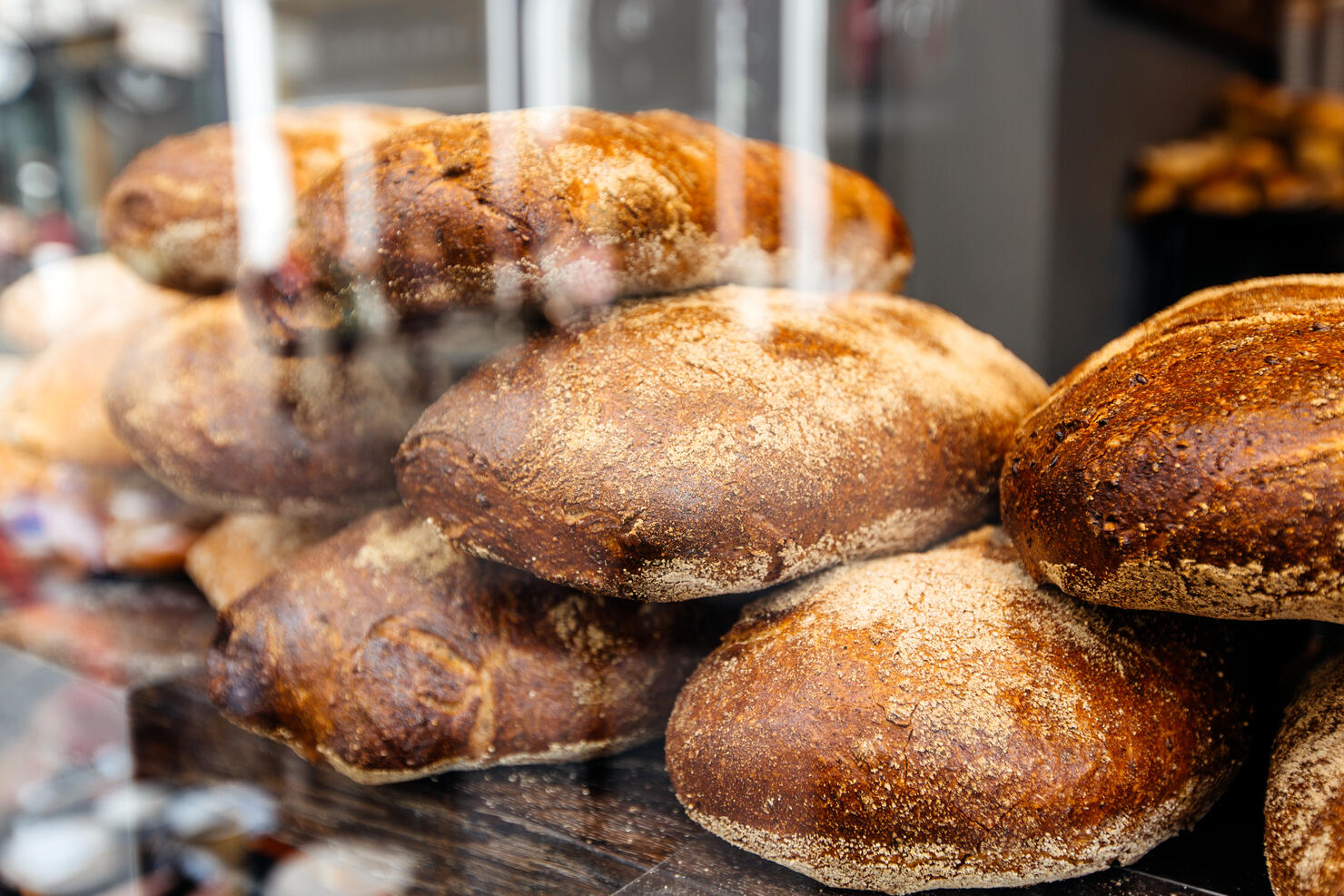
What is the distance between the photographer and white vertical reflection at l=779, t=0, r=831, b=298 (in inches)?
38.2

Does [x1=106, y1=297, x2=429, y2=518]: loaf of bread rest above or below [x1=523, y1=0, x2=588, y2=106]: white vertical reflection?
below

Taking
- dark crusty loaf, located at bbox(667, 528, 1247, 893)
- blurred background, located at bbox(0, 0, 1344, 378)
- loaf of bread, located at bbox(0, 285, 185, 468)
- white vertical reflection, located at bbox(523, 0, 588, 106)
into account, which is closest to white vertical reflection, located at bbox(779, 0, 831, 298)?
blurred background, located at bbox(0, 0, 1344, 378)

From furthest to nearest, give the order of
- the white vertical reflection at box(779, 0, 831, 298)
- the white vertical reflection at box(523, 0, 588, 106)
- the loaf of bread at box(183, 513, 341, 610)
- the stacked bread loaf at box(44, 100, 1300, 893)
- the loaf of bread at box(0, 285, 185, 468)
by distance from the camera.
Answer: the loaf of bread at box(0, 285, 185, 468) < the loaf of bread at box(183, 513, 341, 610) < the white vertical reflection at box(779, 0, 831, 298) < the white vertical reflection at box(523, 0, 588, 106) < the stacked bread loaf at box(44, 100, 1300, 893)

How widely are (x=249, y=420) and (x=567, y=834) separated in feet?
1.93

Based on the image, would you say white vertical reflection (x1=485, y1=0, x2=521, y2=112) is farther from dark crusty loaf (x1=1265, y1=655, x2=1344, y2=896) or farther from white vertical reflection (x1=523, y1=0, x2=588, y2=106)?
dark crusty loaf (x1=1265, y1=655, x2=1344, y2=896)

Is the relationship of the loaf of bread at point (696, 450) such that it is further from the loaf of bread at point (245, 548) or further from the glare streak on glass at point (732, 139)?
the loaf of bread at point (245, 548)

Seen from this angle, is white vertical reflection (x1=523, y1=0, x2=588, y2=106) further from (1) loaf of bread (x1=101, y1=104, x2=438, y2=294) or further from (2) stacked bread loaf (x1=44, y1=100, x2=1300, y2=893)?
(1) loaf of bread (x1=101, y1=104, x2=438, y2=294)

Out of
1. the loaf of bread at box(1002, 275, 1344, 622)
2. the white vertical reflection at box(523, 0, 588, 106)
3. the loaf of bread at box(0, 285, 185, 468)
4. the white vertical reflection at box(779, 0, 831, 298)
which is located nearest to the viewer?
the loaf of bread at box(1002, 275, 1344, 622)

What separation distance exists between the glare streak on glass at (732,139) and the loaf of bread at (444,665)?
320 mm

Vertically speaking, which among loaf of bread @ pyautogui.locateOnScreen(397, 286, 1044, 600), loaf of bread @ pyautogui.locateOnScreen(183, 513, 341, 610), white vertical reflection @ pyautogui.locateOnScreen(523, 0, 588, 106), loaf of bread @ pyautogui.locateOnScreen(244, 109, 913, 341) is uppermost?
white vertical reflection @ pyautogui.locateOnScreen(523, 0, 588, 106)

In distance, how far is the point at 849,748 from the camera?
702 millimetres

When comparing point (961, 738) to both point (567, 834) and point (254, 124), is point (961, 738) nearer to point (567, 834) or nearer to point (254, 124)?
point (567, 834)

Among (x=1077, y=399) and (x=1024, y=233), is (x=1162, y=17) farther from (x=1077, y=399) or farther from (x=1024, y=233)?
(x=1077, y=399)

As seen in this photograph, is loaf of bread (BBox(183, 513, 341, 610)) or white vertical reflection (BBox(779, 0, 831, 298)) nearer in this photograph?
white vertical reflection (BBox(779, 0, 831, 298))
